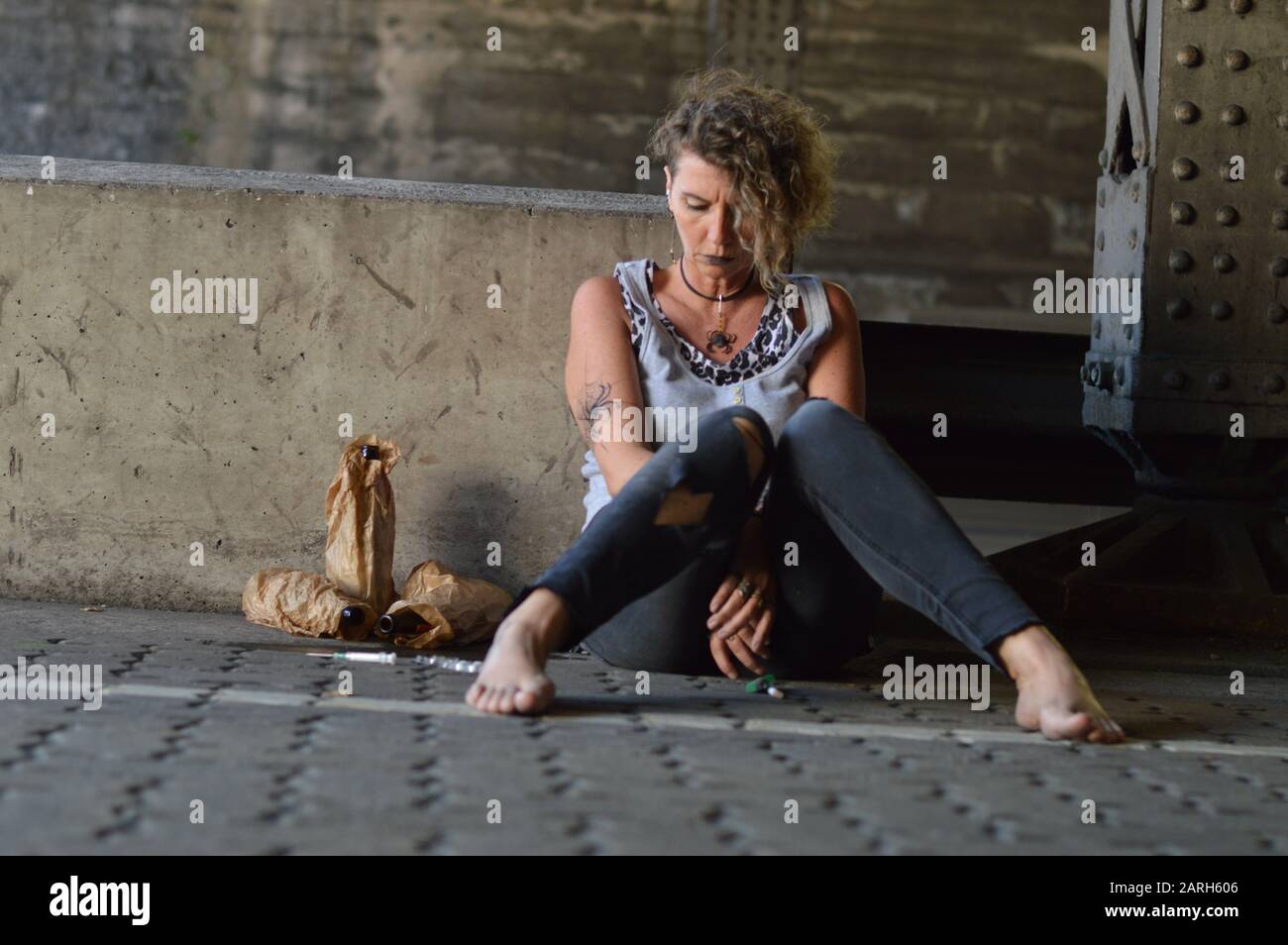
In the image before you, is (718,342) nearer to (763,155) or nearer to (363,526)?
(763,155)

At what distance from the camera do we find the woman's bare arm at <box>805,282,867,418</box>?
314cm

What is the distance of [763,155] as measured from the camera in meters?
3.04

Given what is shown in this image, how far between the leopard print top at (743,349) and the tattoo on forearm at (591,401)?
119 mm

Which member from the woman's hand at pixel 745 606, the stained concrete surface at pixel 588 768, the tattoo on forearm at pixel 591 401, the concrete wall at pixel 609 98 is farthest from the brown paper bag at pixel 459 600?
the concrete wall at pixel 609 98

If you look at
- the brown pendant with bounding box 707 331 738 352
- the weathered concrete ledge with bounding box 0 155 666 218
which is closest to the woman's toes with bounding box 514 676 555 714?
the brown pendant with bounding box 707 331 738 352

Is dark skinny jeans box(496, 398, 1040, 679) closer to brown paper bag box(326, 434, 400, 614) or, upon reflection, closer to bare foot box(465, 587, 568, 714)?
bare foot box(465, 587, 568, 714)

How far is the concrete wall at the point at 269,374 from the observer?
361cm

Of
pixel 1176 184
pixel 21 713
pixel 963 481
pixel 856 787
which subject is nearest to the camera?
pixel 856 787

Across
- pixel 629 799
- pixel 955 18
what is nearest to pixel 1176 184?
pixel 629 799

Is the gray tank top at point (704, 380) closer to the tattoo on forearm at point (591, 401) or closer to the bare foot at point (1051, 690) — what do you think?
the tattoo on forearm at point (591, 401)

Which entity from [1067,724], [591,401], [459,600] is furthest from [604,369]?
[1067,724]
